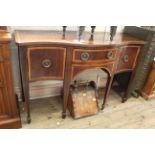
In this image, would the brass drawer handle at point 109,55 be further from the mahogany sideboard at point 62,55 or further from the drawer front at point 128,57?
the drawer front at point 128,57

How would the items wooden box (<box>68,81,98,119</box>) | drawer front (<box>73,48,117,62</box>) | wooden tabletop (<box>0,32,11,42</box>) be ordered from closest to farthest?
1. wooden tabletop (<box>0,32,11,42</box>)
2. drawer front (<box>73,48,117,62</box>)
3. wooden box (<box>68,81,98,119</box>)

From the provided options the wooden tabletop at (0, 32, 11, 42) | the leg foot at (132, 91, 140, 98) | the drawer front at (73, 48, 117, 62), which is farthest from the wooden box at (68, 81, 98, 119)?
the wooden tabletop at (0, 32, 11, 42)

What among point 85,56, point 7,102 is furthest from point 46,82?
point 85,56

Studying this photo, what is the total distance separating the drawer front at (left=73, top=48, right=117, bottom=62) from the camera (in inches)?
48.4

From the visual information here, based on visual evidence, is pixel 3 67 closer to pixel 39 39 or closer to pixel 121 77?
pixel 39 39

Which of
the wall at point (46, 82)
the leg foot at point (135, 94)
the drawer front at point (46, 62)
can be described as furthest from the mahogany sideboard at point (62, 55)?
the leg foot at point (135, 94)

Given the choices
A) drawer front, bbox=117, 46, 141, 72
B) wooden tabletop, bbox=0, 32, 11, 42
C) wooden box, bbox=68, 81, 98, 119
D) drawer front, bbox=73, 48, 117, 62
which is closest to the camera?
wooden tabletop, bbox=0, 32, 11, 42

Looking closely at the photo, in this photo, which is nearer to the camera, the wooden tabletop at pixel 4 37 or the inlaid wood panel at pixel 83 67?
the wooden tabletop at pixel 4 37

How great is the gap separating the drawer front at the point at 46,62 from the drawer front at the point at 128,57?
57 cm

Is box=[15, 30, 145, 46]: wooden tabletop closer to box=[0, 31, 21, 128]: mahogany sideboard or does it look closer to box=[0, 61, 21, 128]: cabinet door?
box=[0, 31, 21, 128]: mahogany sideboard

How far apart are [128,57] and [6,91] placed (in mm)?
1122

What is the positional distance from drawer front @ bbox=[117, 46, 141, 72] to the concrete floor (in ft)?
1.64

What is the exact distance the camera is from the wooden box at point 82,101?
62.0 inches
